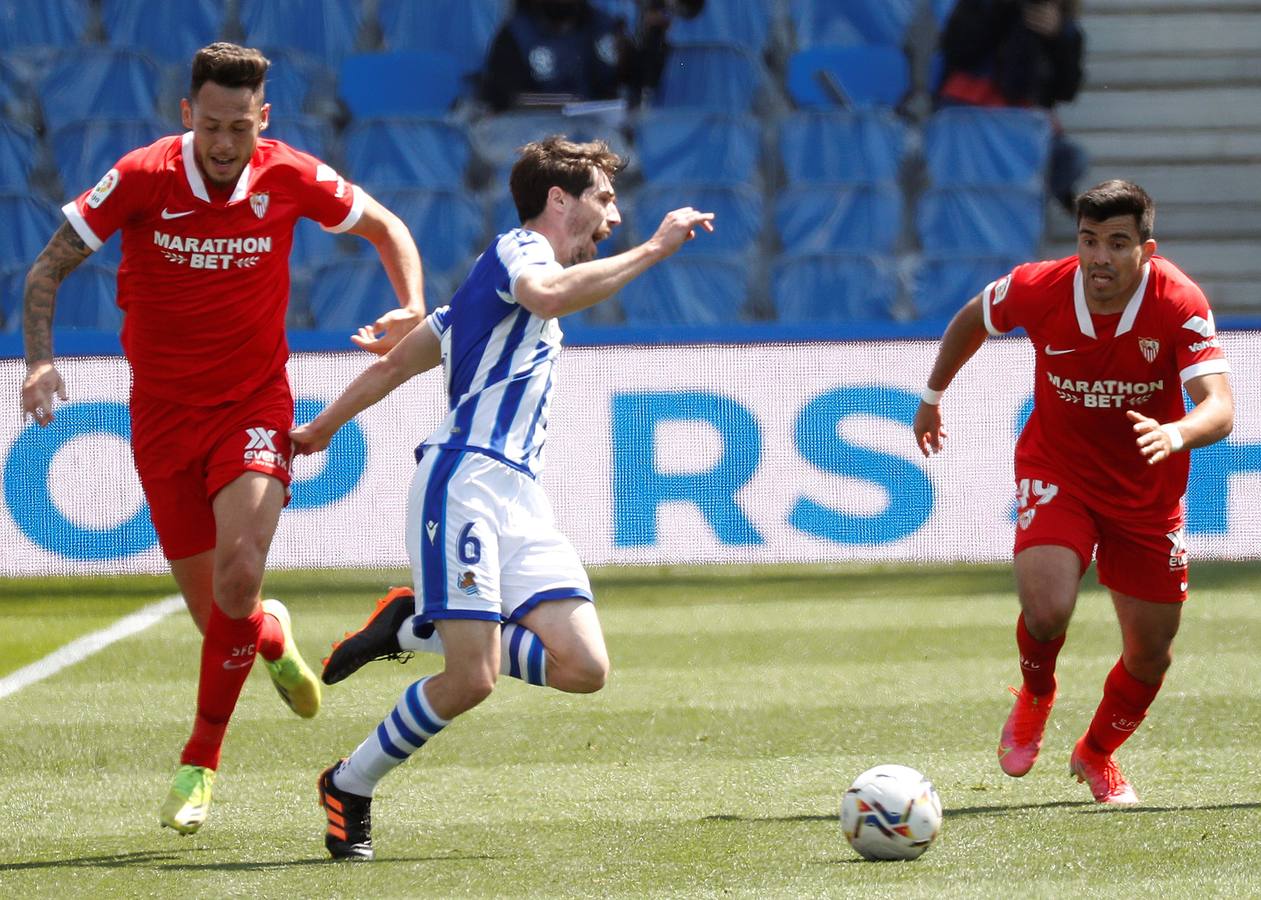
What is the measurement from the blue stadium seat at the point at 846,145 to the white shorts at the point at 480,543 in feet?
31.2

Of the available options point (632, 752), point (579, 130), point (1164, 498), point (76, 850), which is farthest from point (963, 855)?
point (579, 130)

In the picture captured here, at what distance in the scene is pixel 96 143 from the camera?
Result: 1364 cm

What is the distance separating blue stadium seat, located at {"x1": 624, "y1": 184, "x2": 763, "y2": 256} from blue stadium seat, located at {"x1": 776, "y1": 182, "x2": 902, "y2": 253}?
0.29 m

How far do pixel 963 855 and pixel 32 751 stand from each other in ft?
10.7

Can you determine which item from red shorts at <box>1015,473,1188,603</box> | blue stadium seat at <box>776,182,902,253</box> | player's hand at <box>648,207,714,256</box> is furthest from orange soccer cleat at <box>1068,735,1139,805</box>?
blue stadium seat at <box>776,182,902,253</box>

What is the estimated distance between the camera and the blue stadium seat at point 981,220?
13602 mm

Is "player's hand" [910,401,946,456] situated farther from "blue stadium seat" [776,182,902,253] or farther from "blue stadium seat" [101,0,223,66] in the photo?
"blue stadium seat" [101,0,223,66]

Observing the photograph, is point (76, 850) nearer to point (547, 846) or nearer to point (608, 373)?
point (547, 846)

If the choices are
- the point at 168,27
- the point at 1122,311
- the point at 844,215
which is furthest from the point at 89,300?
the point at 1122,311

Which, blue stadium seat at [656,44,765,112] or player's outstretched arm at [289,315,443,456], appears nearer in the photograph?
player's outstretched arm at [289,315,443,456]

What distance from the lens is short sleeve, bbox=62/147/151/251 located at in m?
5.05

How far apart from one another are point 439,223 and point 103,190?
8.31 meters

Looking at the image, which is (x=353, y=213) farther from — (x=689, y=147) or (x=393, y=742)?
(x=689, y=147)

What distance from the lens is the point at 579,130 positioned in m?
13.4
